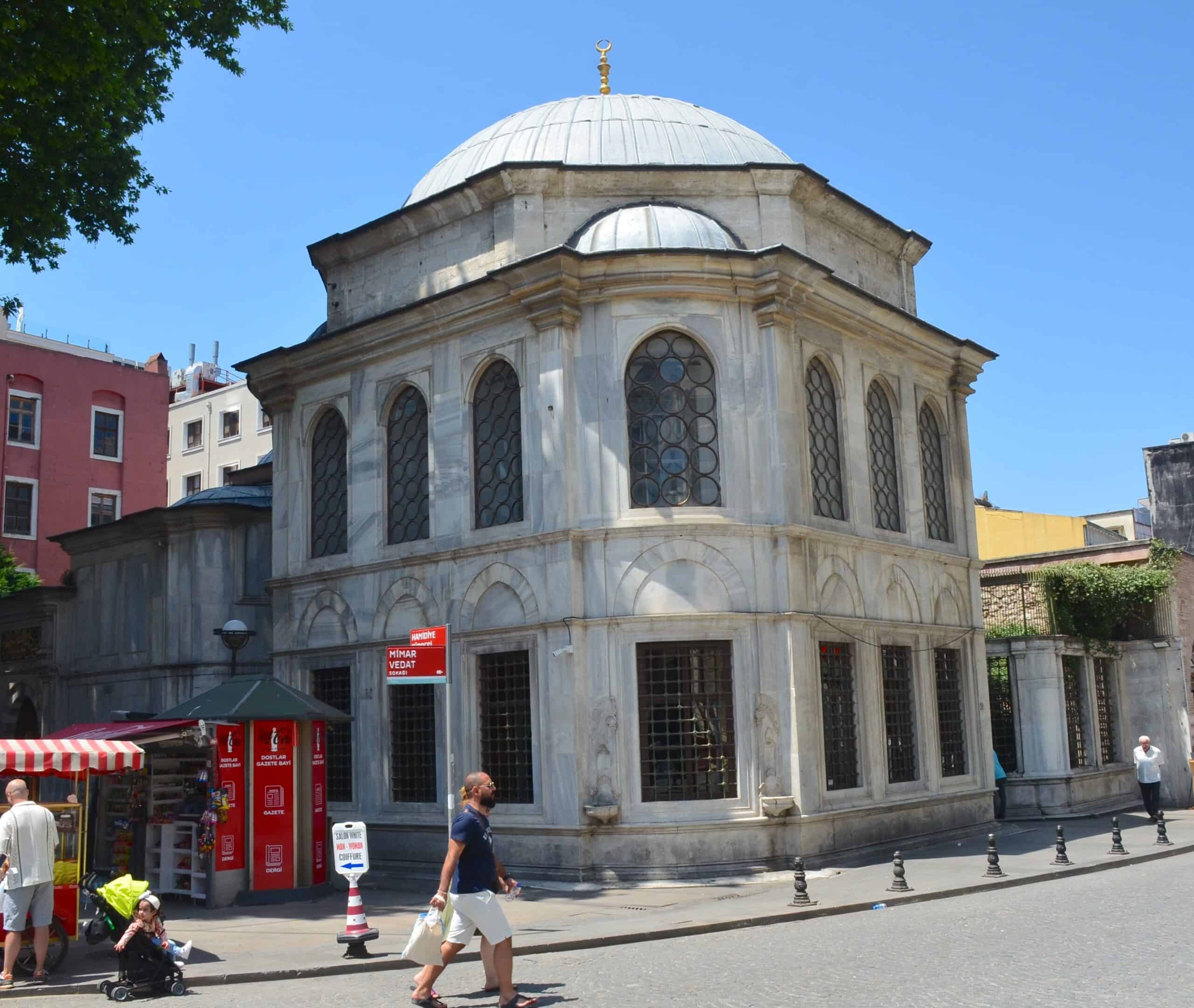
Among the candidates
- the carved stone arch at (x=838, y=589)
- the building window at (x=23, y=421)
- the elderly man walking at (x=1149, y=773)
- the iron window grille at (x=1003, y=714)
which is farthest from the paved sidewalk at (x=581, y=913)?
the building window at (x=23, y=421)

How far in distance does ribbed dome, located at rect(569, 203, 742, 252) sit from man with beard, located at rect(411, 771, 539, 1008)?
1120cm

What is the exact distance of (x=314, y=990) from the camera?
1066 centimetres

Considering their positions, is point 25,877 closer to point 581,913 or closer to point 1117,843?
point 581,913

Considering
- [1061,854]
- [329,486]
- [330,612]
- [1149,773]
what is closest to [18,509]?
[329,486]

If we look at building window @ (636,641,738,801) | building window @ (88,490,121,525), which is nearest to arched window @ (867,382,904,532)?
building window @ (636,641,738,801)

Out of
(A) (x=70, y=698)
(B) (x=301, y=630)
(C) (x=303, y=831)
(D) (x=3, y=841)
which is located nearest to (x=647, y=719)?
(C) (x=303, y=831)

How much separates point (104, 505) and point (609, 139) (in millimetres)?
32181

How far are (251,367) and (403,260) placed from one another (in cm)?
379

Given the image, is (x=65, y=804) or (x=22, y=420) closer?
(x=65, y=804)

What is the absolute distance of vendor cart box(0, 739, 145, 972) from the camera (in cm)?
1180

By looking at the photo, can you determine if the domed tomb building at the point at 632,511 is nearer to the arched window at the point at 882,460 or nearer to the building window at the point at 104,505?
the arched window at the point at 882,460

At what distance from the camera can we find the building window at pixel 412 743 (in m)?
20.3

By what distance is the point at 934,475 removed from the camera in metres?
24.0

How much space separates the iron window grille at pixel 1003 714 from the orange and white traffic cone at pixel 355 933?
17.1 meters
